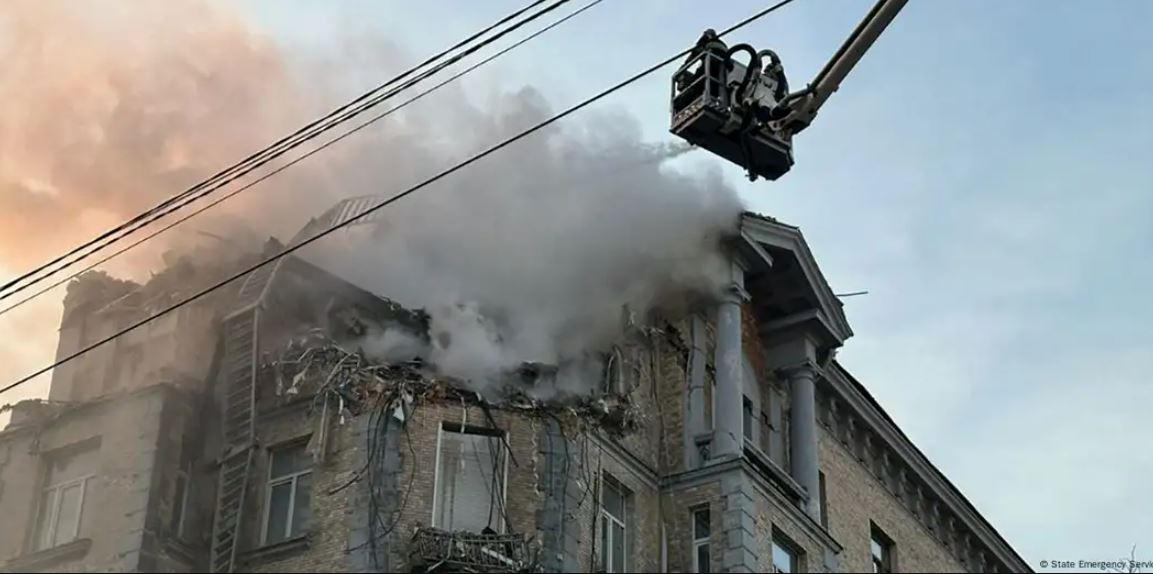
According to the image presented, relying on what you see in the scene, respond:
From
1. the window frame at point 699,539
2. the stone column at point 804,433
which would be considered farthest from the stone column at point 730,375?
the stone column at point 804,433

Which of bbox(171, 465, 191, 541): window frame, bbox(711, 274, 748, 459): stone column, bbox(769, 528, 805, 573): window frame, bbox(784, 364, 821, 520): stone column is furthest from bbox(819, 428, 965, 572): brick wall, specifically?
bbox(171, 465, 191, 541): window frame

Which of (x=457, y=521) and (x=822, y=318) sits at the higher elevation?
(x=822, y=318)

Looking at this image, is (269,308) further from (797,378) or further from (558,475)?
(797,378)

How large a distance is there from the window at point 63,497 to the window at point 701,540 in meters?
9.24

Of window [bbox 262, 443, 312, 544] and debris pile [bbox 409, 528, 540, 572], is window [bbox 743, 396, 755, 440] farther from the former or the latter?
window [bbox 262, 443, 312, 544]

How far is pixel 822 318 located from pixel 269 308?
31.1 feet

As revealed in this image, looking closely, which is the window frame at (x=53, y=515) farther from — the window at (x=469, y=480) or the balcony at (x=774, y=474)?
the balcony at (x=774, y=474)

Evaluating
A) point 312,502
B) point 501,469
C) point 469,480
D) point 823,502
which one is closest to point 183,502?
point 312,502

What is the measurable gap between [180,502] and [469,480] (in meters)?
4.70

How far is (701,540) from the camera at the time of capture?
93.4ft

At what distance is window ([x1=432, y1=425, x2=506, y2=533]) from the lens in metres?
26.7

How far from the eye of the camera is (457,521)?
2667 cm

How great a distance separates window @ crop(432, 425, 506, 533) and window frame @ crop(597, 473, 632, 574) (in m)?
1.63

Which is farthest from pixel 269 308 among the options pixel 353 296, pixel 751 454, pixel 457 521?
pixel 751 454
